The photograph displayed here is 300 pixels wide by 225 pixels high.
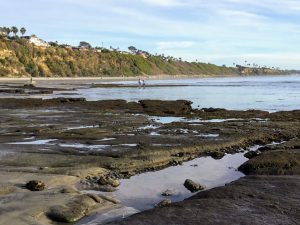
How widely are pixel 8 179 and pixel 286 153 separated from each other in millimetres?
8856

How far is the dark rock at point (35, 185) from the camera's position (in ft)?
37.9

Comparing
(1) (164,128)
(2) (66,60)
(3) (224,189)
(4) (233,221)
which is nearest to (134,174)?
(3) (224,189)

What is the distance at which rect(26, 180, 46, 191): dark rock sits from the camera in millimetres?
11539

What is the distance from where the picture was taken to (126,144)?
18469 millimetres

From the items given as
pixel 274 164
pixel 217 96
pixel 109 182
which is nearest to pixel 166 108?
pixel 274 164

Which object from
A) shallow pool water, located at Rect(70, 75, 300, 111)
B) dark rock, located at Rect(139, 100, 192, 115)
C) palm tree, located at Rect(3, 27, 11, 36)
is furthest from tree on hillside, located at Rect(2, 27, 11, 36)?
dark rock, located at Rect(139, 100, 192, 115)

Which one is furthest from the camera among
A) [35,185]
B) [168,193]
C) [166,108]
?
[166,108]

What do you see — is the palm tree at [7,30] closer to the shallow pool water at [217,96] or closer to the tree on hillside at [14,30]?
the tree on hillside at [14,30]

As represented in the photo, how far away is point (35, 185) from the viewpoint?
11586 mm

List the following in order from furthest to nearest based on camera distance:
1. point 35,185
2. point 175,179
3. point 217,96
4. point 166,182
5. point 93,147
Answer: point 217,96, point 93,147, point 175,179, point 166,182, point 35,185

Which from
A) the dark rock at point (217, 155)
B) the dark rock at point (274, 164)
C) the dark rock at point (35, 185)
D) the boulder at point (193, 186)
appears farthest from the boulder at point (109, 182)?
the dark rock at point (217, 155)

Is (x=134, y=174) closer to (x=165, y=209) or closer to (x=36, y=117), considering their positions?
(x=165, y=209)

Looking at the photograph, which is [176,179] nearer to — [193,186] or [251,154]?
[193,186]

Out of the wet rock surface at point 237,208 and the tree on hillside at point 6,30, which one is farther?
the tree on hillside at point 6,30
